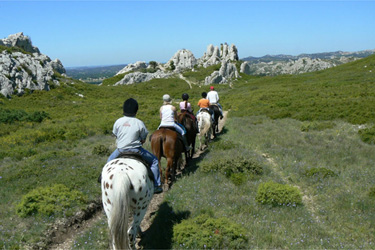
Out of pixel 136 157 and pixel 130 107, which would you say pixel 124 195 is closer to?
pixel 136 157

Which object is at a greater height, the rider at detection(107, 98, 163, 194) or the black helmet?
the black helmet

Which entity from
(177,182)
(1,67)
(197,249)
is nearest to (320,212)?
(197,249)

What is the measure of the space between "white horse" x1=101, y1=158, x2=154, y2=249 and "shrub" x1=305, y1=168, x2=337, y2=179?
7.17 m

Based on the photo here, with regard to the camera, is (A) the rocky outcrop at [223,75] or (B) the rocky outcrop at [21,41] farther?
(A) the rocky outcrop at [223,75]

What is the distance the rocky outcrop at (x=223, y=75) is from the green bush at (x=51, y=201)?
79.2 m

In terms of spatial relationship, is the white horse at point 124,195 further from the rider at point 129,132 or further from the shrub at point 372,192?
the shrub at point 372,192

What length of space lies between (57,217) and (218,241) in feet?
16.9

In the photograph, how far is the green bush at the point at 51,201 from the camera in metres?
8.31

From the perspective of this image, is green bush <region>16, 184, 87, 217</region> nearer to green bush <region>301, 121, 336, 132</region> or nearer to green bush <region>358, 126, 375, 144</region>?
green bush <region>358, 126, 375, 144</region>

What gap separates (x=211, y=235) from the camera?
260 inches

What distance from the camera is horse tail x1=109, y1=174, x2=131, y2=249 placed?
549 cm

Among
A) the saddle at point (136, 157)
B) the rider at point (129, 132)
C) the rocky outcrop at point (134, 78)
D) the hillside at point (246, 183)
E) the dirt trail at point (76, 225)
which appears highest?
the rocky outcrop at point (134, 78)

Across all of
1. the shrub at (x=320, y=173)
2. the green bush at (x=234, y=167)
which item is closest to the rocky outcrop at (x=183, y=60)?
the green bush at (x=234, y=167)

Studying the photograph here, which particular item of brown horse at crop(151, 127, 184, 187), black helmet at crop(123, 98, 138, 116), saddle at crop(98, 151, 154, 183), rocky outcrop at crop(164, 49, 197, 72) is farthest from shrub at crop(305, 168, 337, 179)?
rocky outcrop at crop(164, 49, 197, 72)
